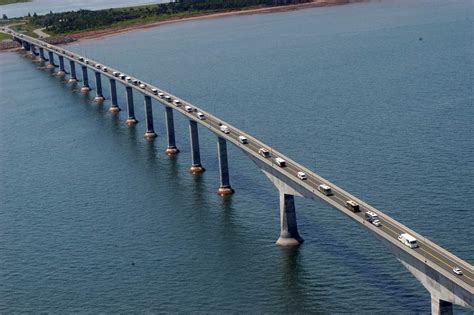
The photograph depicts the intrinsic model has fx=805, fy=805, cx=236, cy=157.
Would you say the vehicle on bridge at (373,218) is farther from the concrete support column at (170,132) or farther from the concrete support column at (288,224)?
the concrete support column at (170,132)

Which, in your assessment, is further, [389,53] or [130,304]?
[389,53]

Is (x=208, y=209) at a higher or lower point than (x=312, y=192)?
lower

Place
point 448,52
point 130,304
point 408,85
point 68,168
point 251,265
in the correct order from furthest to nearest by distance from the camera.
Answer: point 448,52 < point 408,85 < point 68,168 < point 251,265 < point 130,304

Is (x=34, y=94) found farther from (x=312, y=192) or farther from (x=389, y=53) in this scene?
(x=312, y=192)

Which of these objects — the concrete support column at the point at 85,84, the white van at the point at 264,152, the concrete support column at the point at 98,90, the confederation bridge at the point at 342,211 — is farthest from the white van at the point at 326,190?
the concrete support column at the point at 85,84

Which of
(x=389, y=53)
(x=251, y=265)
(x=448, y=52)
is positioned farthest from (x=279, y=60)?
(x=251, y=265)

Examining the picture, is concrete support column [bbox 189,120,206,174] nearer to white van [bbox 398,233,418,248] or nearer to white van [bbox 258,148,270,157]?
white van [bbox 258,148,270,157]

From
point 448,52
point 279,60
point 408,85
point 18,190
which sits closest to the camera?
point 18,190
